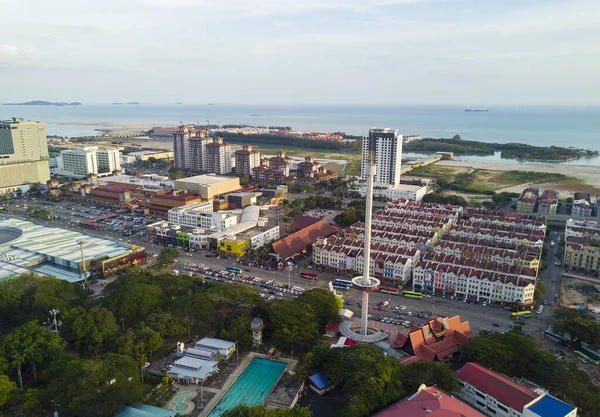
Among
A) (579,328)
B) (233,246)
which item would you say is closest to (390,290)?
(579,328)

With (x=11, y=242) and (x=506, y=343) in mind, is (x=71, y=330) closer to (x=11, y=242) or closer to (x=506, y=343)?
(x=11, y=242)

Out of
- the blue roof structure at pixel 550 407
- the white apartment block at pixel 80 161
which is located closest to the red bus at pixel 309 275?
the blue roof structure at pixel 550 407

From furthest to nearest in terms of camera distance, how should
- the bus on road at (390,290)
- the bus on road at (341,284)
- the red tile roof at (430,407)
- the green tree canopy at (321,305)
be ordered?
1. the bus on road at (341,284)
2. the bus on road at (390,290)
3. the green tree canopy at (321,305)
4. the red tile roof at (430,407)

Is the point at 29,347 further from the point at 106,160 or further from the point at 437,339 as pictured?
the point at 106,160

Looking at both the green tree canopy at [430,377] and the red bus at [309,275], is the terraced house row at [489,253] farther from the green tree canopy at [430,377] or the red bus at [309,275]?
the green tree canopy at [430,377]

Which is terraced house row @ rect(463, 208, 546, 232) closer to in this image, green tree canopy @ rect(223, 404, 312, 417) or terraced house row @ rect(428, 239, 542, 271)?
terraced house row @ rect(428, 239, 542, 271)

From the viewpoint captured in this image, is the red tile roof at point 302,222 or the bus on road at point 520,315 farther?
the red tile roof at point 302,222

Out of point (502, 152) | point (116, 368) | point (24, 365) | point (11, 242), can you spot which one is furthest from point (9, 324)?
point (502, 152)

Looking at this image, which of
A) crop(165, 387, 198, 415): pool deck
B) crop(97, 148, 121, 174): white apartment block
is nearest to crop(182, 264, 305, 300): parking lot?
crop(165, 387, 198, 415): pool deck
